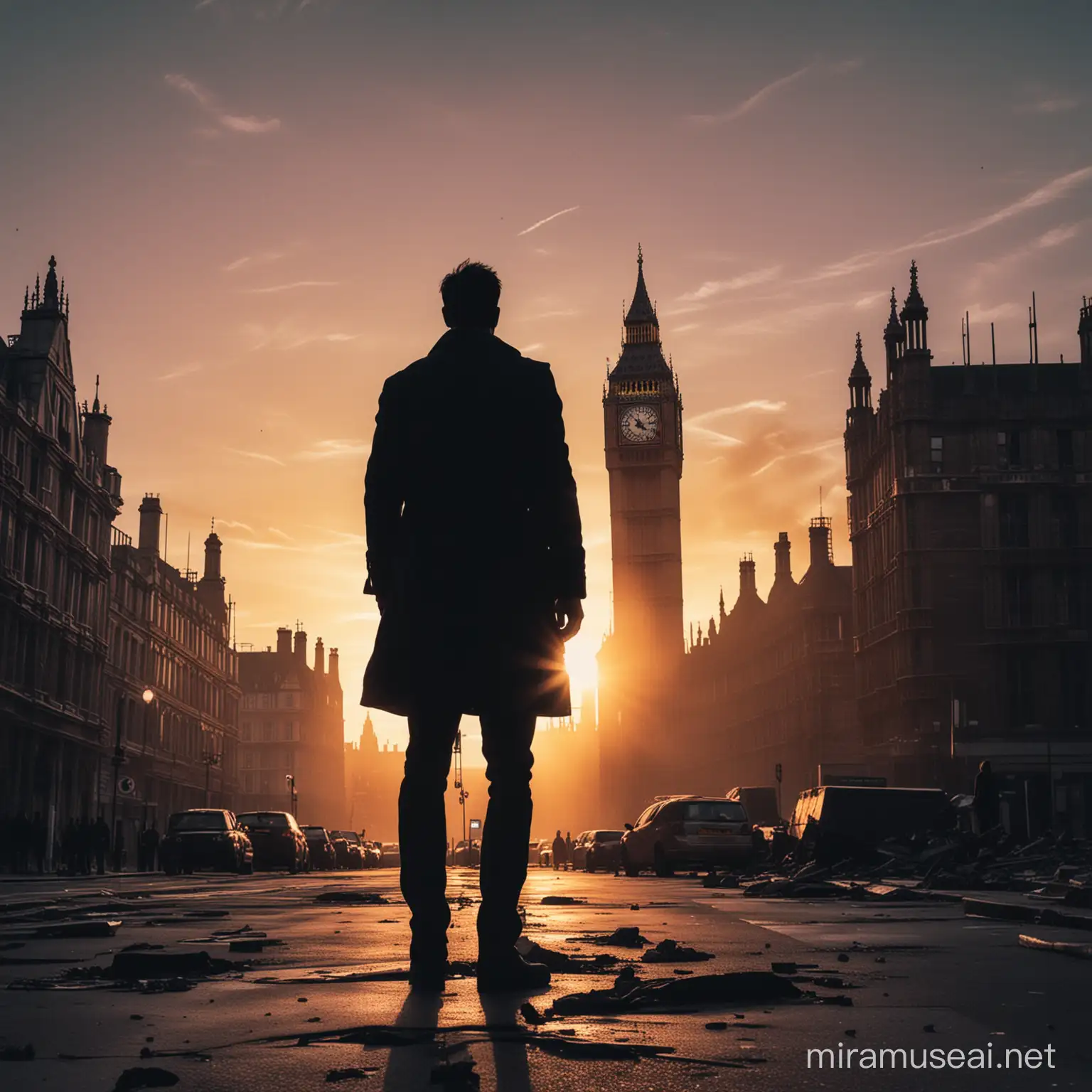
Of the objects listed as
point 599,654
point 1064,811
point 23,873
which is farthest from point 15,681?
point 599,654

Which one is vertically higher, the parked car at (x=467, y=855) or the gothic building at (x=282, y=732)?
the gothic building at (x=282, y=732)

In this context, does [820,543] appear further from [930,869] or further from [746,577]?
[930,869]

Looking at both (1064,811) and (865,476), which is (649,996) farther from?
(865,476)

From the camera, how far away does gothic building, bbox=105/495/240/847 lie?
71.6m

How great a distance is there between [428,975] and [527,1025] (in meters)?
1.19

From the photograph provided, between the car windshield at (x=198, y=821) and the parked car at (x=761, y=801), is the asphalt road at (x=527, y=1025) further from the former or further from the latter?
the parked car at (x=761, y=801)

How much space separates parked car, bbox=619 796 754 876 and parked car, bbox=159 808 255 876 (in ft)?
28.8

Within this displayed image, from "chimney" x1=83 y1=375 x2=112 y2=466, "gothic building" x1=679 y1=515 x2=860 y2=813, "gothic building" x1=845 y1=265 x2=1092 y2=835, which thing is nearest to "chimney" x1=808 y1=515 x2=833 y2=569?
"gothic building" x1=679 y1=515 x2=860 y2=813

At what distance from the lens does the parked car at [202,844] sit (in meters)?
33.8

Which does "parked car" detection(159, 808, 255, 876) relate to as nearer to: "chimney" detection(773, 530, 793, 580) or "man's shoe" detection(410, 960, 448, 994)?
"man's shoe" detection(410, 960, 448, 994)

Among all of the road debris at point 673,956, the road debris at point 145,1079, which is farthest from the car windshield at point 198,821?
the road debris at point 145,1079

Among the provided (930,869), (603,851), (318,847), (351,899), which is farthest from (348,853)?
(351,899)

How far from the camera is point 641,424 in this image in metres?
138

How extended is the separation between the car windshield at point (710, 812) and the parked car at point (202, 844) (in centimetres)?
987
